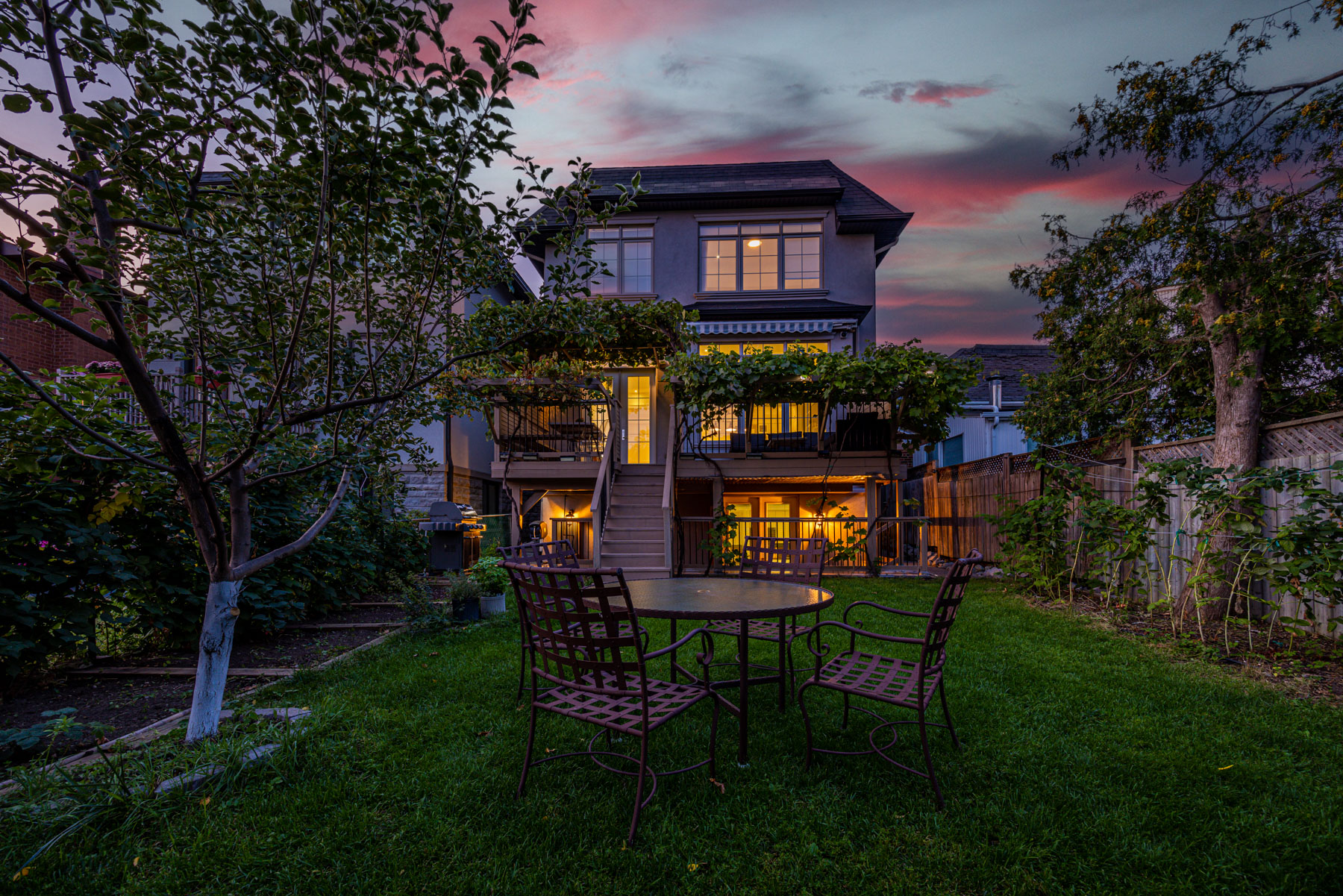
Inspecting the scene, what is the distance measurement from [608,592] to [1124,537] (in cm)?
619

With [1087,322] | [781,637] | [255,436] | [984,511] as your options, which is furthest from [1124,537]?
[255,436]

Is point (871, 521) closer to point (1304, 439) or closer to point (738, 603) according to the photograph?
point (1304, 439)

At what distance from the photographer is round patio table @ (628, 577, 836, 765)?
2.89 m

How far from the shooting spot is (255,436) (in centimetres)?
270

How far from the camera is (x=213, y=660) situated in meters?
2.87

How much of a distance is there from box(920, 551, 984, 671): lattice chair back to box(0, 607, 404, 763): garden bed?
3793mm

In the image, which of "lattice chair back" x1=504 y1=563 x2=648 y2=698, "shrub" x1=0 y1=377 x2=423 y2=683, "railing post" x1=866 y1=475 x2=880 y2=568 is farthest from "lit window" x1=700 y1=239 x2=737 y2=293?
"lattice chair back" x1=504 y1=563 x2=648 y2=698

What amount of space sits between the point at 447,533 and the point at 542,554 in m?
4.22

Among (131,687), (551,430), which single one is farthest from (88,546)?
(551,430)

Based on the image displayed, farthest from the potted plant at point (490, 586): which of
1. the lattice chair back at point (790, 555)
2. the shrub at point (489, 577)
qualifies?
the lattice chair back at point (790, 555)

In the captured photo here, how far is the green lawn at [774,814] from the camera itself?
2.02 metres

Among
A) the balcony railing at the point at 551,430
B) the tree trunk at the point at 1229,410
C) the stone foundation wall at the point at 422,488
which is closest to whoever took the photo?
the tree trunk at the point at 1229,410

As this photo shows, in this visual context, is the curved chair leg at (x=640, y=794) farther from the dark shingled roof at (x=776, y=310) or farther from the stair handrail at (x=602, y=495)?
the dark shingled roof at (x=776, y=310)

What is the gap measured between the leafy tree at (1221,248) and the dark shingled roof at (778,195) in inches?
232
